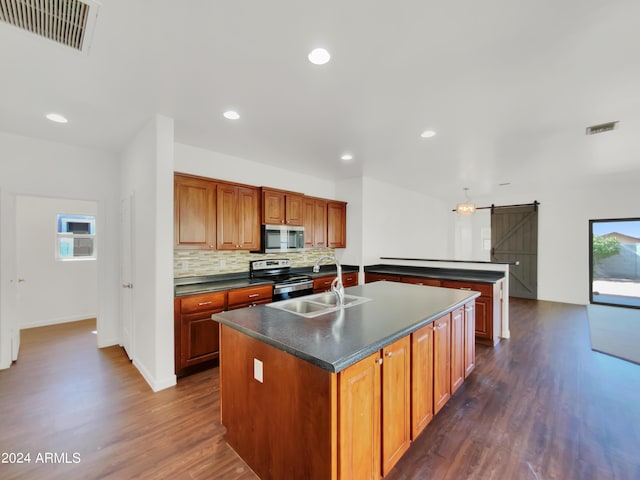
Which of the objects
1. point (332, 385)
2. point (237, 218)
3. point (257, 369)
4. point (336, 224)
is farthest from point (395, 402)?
point (336, 224)

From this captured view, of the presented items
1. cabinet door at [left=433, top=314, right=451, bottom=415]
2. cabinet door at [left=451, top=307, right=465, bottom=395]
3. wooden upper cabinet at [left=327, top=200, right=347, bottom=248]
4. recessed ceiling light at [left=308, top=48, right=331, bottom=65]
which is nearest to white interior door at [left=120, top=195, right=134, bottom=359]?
recessed ceiling light at [left=308, top=48, right=331, bottom=65]

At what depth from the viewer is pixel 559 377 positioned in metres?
2.88

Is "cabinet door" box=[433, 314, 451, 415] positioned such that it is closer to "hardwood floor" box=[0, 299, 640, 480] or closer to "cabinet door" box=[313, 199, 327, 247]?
"hardwood floor" box=[0, 299, 640, 480]

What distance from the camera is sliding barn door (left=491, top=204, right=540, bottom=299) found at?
689cm

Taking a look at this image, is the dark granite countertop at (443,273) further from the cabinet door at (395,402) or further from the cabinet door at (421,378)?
the cabinet door at (395,402)

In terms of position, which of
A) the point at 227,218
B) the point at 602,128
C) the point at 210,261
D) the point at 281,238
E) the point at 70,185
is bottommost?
the point at 210,261

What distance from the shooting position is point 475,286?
3826mm

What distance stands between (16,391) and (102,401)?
93cm

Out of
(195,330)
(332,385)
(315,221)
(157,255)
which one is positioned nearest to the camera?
(332,385)

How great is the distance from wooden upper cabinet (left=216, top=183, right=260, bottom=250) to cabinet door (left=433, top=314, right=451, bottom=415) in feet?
8.59

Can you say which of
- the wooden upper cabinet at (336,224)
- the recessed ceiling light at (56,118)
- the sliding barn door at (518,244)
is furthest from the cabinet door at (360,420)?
the sliding barn door at (518,244)

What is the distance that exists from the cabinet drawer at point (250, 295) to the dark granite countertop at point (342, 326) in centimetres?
128

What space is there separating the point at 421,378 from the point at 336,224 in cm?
358

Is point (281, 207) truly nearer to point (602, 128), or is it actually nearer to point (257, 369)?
point (257, 369)
